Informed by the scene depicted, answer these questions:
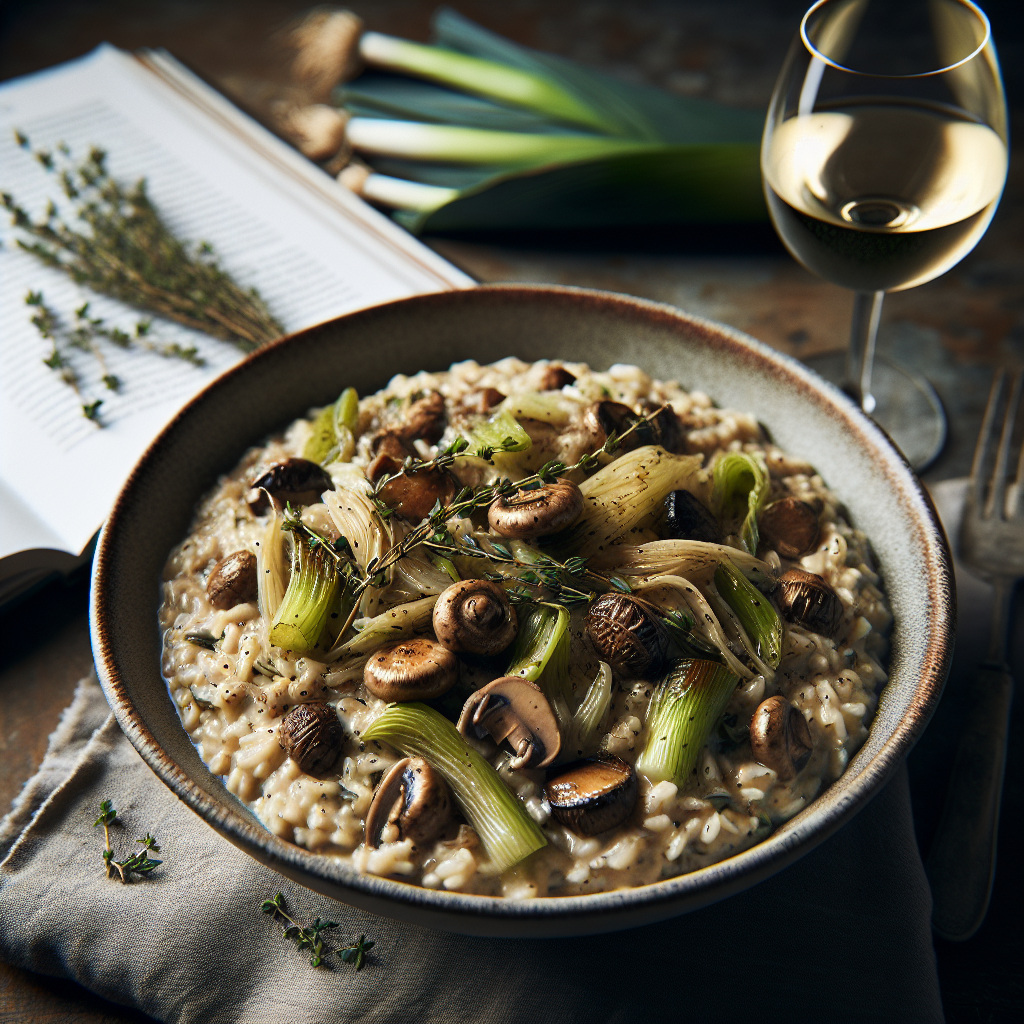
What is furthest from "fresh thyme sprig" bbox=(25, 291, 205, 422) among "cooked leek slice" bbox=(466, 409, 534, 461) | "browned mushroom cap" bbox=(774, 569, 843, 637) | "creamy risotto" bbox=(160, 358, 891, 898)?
"browned mushroom cap" bbox=(774, 569, 843, 637)

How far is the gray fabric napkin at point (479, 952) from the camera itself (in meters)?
2.14

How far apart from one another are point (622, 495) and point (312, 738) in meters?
0.97

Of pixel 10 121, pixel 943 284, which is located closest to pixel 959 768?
pixel 943 284

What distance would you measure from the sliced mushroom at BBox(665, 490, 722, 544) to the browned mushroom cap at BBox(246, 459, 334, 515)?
97 centimetres

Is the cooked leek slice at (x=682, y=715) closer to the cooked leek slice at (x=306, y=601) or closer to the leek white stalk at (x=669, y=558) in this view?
the leek white stalk at (x=669, y=558)

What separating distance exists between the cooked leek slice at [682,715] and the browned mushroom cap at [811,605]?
284 mm

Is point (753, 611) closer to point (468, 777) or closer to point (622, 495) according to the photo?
point (622, 495)

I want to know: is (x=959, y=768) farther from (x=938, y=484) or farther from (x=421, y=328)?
(x=421, y=328)

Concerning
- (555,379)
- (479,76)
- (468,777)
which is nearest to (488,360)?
(555,379)

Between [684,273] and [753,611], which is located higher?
[753,611]

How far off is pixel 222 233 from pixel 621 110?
2.00 metres

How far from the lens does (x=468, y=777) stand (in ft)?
6.81

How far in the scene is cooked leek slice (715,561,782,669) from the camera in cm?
232

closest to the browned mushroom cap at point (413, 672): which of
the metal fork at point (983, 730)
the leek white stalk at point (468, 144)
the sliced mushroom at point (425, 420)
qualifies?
the sliced mushroom at point (425, 420)
